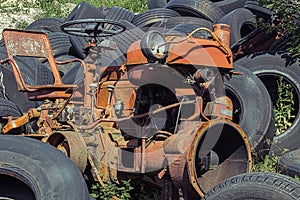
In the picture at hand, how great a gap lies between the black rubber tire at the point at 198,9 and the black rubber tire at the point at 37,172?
500 cm

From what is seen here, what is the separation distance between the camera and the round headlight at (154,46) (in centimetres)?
347

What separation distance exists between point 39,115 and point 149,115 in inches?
51.6

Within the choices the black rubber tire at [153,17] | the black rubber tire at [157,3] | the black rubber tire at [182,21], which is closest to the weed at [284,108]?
the black rubber tire at [182,21]

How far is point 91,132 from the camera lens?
4.03 metres

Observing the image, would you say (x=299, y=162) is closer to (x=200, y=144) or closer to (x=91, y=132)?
(x=200, y=144)

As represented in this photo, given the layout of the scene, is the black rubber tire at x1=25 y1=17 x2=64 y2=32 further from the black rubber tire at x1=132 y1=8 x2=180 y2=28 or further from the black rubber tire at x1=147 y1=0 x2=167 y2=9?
the black rubber tire at x1=147 y1=0 x2=167 y2=9

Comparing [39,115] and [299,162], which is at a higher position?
[39,115]

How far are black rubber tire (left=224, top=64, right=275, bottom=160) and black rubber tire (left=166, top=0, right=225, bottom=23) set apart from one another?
2.90 m

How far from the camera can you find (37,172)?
317 cm

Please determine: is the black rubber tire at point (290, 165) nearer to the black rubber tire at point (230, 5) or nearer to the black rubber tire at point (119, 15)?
the black rubber tire at point (119, 15)

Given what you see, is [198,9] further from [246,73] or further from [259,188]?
[259,188]

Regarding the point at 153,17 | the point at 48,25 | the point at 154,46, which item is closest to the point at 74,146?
the point at 154,46

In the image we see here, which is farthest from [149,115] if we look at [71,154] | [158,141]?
[71,154]

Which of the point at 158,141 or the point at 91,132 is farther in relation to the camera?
the point at 91,132
